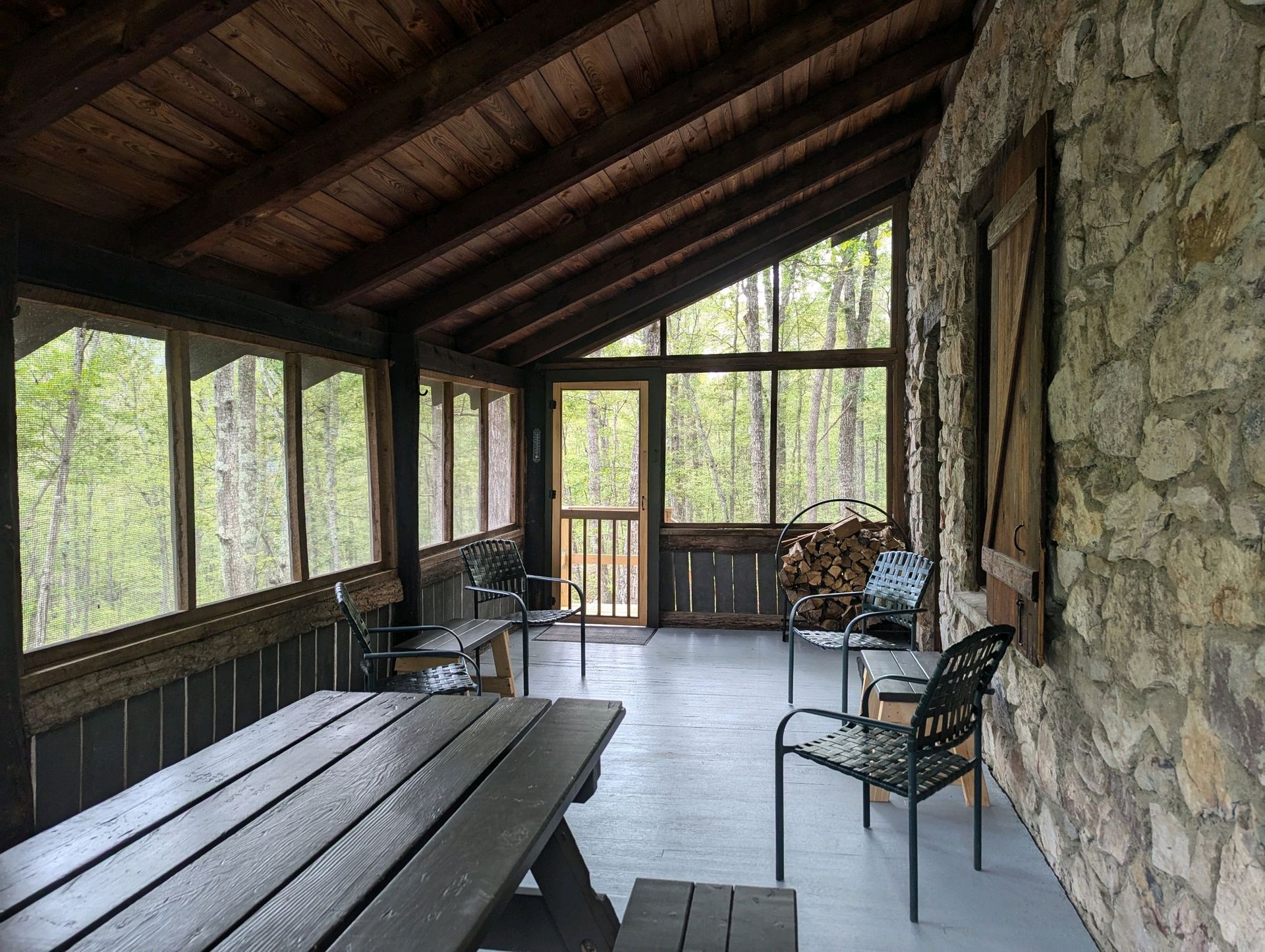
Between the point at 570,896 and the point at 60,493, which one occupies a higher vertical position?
the point at 60,493

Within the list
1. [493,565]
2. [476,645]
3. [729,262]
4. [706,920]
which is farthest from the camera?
[729,262]

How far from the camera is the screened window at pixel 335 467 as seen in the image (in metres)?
3.93

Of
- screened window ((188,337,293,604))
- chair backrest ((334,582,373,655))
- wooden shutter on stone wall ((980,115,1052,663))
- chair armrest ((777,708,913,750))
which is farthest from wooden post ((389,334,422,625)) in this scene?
wooden shutter on stone wall ((980,115,1052,663))

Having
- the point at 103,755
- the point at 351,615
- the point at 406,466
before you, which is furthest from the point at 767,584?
the point at 103,755

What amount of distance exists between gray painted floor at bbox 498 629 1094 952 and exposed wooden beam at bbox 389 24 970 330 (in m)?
2.52

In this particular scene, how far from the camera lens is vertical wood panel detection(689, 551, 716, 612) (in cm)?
668

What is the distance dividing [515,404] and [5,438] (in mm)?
4596

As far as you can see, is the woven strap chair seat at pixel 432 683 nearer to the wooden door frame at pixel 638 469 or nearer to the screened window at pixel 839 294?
the wooden door frame at pixel 638 469

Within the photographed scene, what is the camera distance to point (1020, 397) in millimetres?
2932

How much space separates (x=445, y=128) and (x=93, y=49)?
1440 mm

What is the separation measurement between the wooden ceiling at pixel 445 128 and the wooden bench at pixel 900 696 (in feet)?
8.26

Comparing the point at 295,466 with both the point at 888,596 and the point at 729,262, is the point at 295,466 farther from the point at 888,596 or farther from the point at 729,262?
the point at 729,262

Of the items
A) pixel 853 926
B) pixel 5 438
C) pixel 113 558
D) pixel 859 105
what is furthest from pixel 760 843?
pixel 859 105

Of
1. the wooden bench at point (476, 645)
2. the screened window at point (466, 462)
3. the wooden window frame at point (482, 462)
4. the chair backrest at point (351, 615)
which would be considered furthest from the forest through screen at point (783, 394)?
the chair backrest at point (351, 615)
